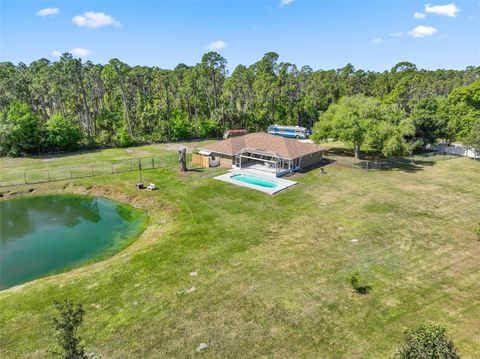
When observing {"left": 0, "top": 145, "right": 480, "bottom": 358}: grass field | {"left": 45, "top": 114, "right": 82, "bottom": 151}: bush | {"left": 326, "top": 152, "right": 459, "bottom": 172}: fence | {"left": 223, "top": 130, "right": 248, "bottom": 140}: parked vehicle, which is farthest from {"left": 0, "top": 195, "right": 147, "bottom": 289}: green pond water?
{"left": 223, "top": 130, "right": 248, "bottom": 140}: parked vehicle

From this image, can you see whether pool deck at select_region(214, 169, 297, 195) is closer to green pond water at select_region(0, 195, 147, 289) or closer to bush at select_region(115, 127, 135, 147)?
green pond water at select_region(0, 195, 147, 289)

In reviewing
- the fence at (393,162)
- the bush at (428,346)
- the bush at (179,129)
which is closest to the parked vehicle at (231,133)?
the bush at (179,129)

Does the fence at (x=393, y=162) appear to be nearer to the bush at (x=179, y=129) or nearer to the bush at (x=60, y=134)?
the bush at (x=179, y=129)

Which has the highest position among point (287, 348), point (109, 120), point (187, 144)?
point (109, 120)

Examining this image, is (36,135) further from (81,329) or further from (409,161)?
(409,161)

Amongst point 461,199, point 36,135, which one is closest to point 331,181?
point 461,199

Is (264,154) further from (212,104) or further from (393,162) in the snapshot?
(212,104)
